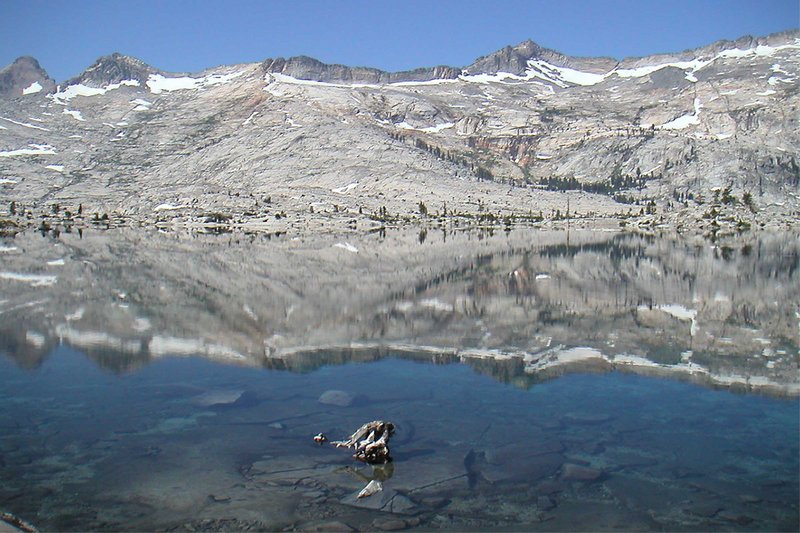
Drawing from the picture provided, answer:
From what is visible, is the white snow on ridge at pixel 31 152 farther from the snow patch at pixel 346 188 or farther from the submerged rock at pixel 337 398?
the submerged rock at pixel 337 398

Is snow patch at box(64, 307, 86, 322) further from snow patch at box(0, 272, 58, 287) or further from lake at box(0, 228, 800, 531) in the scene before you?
snow patch at box(0, 272, 58, 287)

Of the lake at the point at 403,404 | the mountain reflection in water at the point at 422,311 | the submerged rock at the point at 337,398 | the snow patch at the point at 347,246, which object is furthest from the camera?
the snow patch at the point at 347,246

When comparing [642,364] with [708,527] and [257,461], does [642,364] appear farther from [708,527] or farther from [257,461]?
[257,461]

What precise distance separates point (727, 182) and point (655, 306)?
16493 cm

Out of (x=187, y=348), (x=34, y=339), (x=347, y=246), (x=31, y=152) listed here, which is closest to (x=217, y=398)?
(x=187, y=348)

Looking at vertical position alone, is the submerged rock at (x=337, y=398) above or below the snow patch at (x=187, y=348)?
below

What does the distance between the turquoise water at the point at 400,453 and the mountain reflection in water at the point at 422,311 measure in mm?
2603

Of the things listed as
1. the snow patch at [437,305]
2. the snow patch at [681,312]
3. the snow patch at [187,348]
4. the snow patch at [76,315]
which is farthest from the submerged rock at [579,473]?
the snow patch at [76,315]

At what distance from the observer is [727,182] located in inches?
7156

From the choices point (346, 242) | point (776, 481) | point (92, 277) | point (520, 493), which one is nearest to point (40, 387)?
point (520, 493)

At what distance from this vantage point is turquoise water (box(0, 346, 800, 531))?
A: 12.3 meters

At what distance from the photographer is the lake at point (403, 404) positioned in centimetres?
1266

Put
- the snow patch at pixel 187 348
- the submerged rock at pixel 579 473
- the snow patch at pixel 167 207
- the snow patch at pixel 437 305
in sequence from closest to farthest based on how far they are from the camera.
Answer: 1. the submerged rock at pixel 579 473
2. the snow patch at pixel 187 348
3. the snow patch at pixel 437 305
4. the snow patch at pixel 167 207

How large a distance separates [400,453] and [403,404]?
393 centimetres
